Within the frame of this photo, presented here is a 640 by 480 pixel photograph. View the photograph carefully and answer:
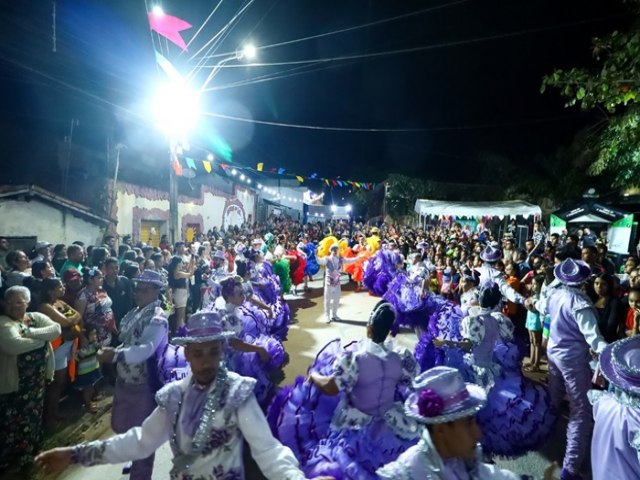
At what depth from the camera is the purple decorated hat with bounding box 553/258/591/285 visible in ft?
13.8

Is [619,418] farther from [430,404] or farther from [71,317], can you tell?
[71,317]

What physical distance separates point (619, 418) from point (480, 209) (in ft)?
56.5

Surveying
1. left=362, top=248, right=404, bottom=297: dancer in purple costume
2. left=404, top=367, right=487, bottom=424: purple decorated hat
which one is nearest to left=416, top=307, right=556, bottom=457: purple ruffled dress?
left=404, top=367, right=487, bottom=424: purple decorated hat

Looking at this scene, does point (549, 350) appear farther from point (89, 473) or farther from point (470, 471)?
point (89, 473)

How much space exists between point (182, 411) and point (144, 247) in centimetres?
823

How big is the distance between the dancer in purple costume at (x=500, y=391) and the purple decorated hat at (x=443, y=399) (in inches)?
100

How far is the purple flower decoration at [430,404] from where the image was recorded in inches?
69.3

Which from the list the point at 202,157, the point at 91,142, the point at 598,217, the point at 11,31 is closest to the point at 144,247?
the point at 11,31

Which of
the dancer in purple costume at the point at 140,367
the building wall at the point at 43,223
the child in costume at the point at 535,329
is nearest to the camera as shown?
the dancer in purple costume at the point at 140,367

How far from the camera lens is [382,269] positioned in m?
12.0

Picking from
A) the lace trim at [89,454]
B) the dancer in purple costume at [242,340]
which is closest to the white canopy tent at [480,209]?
the dancer in purple costume at [242,340]

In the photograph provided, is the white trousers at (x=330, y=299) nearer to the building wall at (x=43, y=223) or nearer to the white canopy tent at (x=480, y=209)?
the building wall at (x=43, y=223)

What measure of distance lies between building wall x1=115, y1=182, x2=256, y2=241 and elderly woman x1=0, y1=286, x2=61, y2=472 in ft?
35.8

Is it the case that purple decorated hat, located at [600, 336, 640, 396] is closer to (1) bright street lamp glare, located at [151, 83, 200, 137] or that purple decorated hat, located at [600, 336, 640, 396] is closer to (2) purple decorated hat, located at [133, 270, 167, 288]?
(2) purple decorated hat, located at [133, 270, 167, 288]
